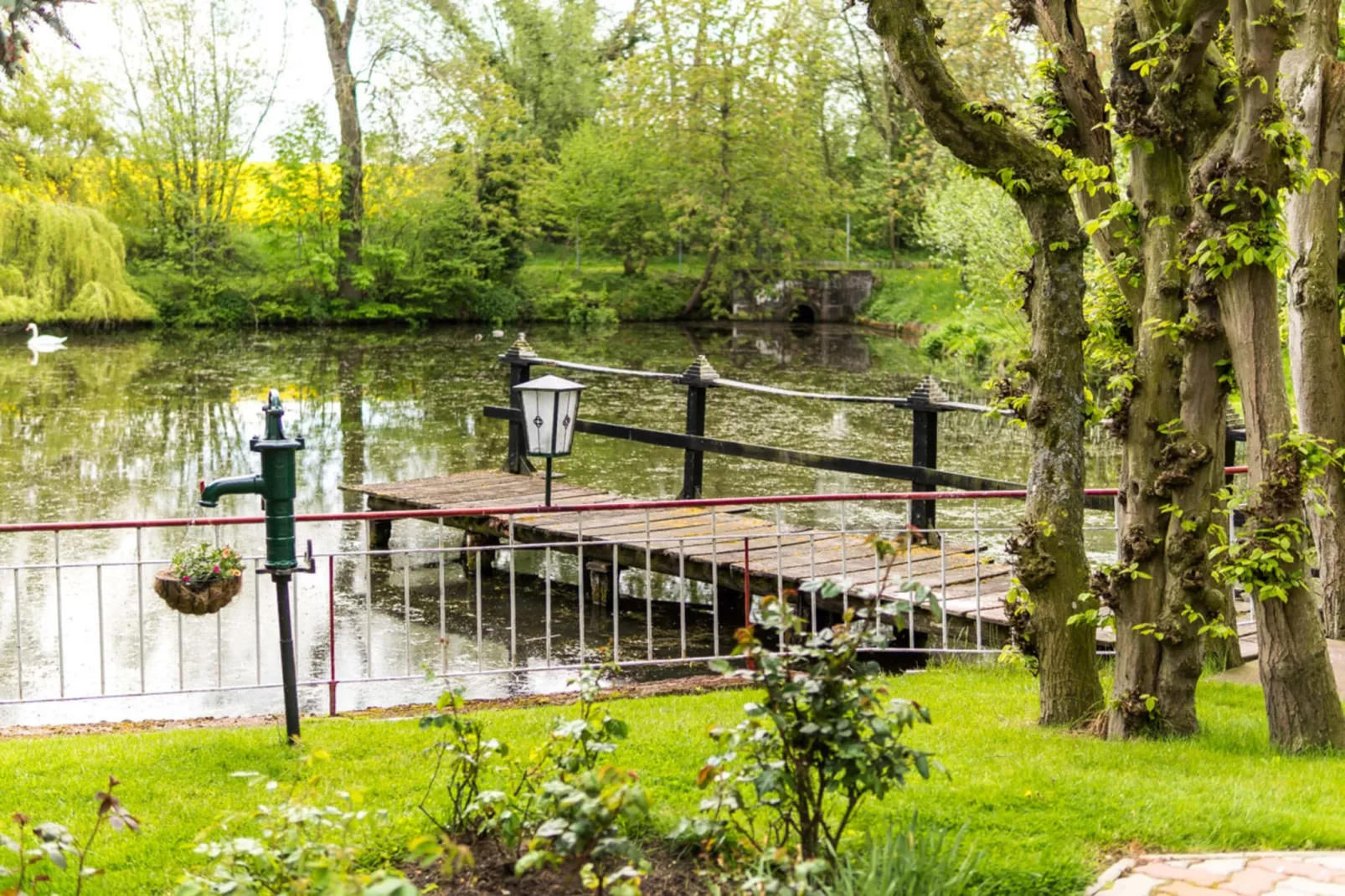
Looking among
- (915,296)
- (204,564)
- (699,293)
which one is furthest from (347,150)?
(204,564)

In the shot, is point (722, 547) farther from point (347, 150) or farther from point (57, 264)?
point (347, 150)

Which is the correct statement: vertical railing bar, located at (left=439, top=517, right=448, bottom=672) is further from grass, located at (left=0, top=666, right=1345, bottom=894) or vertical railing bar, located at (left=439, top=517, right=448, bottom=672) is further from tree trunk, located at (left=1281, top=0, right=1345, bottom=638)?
tree trunk, located at (left=1281, top=0, right=1345, bottom=638)

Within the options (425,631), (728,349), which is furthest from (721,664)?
(728,349)

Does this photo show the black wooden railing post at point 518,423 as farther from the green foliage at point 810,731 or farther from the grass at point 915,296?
the grass at point 915,296

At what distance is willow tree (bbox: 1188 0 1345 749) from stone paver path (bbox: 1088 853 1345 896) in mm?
1251

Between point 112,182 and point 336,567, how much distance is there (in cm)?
3232

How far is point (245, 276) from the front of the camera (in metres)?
41.0

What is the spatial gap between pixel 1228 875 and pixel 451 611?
301 inches

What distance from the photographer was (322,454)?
62.4 feet

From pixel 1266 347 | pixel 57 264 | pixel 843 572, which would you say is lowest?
pixel 843 572

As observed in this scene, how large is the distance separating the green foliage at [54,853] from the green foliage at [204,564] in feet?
5.28

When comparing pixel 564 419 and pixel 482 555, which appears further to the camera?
pixel 482 555

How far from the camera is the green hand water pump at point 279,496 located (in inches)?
220

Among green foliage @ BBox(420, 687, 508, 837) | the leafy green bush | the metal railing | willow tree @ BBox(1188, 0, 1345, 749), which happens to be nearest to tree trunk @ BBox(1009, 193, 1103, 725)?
willow tree @ BBox(1188, 0, 1345, 749)
